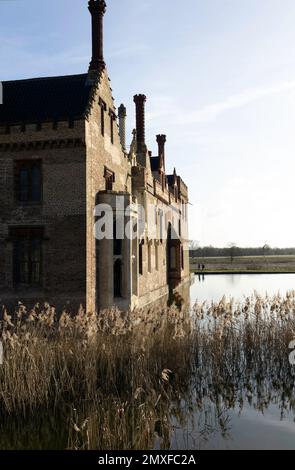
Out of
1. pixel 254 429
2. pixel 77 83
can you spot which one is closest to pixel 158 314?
pixel 254 429

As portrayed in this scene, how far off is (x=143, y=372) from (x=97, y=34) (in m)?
14.8

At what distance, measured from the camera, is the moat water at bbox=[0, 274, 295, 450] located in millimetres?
7758

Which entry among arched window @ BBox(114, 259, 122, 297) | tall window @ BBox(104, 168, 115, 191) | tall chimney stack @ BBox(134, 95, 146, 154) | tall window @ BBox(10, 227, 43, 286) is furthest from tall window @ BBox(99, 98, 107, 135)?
tall chimney stack @ BBox(134, 95, 146, 154)

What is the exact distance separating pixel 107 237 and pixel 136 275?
12.5ft

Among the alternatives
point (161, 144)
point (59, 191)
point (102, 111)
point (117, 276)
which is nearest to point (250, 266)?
point (161, 144)

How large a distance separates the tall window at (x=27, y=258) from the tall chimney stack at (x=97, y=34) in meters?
7.44

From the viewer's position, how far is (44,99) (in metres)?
18.4

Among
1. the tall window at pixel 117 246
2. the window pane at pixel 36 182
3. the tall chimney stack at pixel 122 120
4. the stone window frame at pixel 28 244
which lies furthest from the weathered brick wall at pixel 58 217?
the tall chimney stack at pixel 122 120

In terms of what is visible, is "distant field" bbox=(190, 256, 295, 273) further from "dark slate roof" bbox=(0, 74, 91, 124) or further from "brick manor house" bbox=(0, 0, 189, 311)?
"dark slate roof" bbox=(0, 74, 91, 124)

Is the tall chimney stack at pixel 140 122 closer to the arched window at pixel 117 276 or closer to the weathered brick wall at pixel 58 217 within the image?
the arched window at pixel 117 276

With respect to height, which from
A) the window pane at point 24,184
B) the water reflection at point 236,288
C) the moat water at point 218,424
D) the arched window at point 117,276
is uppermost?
Answer: the window pane at point 24,184

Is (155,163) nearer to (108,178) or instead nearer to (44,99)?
(108,178)

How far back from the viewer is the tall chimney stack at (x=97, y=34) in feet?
60.7

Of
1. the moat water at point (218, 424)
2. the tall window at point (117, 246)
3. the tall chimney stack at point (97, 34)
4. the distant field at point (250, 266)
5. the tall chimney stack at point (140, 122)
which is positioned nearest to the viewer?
the moat water at point (218, 424)
